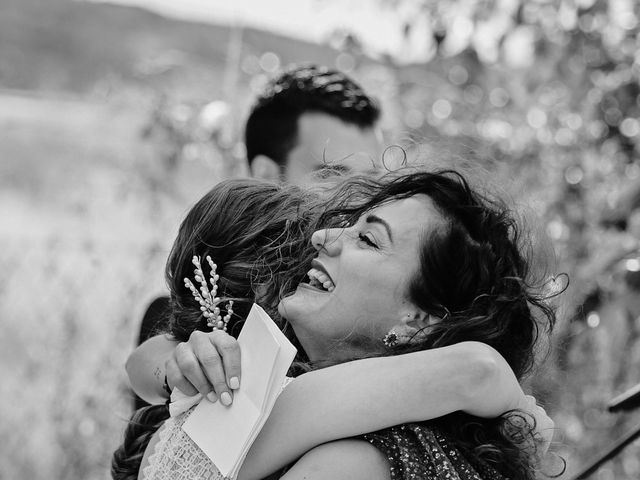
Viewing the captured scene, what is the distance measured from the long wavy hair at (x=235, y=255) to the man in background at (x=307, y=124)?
2.28ft

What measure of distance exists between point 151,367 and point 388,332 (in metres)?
0.45

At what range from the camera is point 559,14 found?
3357 mm

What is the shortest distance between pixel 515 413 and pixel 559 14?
2318 mm

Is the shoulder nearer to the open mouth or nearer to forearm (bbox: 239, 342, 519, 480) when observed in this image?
forearm (bbox: 239, 342, 519, 480)

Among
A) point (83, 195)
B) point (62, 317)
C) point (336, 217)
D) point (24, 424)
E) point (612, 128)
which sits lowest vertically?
point (24, 424)

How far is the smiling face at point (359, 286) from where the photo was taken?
1482mm

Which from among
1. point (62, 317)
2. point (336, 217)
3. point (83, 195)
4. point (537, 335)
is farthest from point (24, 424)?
point (537, 335)

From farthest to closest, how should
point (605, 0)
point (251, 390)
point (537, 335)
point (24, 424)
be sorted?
1. point (24, 424)
2. point (605, 0)
3. point (537, 335)
4. point (251, 390)

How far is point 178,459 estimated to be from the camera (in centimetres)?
137

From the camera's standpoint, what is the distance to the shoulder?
1.24m

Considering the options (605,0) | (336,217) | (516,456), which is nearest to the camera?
(516,456)

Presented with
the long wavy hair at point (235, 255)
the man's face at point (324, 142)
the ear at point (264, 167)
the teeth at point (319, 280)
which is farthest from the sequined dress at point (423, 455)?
the ear at point (264, 167)

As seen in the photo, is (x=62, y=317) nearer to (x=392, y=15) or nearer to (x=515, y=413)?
(x=392, y=15)

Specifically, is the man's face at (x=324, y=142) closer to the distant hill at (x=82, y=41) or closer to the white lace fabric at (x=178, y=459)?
the white lace fabric at (x=178, y=459)
